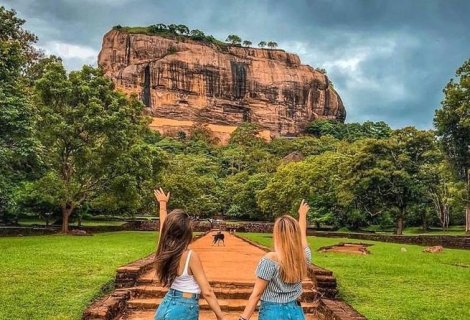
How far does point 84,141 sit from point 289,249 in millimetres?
23753

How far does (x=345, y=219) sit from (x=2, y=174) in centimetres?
2406

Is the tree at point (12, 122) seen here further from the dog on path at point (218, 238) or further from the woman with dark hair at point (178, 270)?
the woman with dark hair at point (178, 270)

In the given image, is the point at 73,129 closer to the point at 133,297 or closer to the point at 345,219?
the point at 133,297

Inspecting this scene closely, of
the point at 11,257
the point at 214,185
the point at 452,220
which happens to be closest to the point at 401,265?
the point at 11,257

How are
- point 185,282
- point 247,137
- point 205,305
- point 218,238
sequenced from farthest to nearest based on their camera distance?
1. point 247,137
2. point 218,238
3. point 205,305
4. point 185,282

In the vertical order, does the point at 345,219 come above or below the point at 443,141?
below

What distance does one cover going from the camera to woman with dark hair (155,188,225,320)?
143 inches

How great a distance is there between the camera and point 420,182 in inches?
1168

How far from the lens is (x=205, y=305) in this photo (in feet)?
26.2

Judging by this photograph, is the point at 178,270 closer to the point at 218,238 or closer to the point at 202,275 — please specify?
the point at 202,275

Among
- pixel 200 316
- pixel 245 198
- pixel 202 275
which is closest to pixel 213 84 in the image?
pixel 245 198

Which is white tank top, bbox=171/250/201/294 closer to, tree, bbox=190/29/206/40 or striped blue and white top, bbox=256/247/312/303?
striped blue and white top, bbox=256/247/312/303

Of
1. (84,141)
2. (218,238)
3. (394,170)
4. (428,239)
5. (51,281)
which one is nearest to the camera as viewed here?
(51,281)

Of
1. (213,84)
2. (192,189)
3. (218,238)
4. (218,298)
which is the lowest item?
(218,298)
